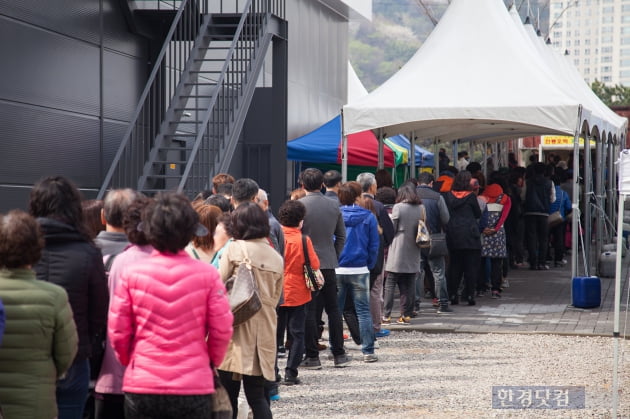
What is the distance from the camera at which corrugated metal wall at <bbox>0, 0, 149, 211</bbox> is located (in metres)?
10.3

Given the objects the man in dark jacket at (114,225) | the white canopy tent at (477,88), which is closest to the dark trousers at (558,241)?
the white canopy tent at (477,88)

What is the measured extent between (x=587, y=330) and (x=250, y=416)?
5.60 m

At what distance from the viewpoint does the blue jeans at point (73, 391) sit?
4.51 metres

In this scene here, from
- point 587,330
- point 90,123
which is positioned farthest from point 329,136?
point 587,330

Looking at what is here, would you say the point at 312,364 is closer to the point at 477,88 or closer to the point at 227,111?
the point at 227,111

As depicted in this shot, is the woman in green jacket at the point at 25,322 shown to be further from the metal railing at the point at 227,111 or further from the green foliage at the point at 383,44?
the green foliage at the point at 383,44

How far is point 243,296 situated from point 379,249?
4.91 m

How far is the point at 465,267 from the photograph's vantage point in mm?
12664

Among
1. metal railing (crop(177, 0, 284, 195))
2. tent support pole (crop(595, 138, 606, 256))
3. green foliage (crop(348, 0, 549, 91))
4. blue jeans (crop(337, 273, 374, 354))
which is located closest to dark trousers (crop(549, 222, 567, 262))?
tent support pole (crop(595, 138, 606, 256))

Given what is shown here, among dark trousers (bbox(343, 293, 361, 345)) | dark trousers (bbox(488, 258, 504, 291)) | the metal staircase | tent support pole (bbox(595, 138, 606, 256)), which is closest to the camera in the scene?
dark trousers (bbox(343, 293, 361, 345))

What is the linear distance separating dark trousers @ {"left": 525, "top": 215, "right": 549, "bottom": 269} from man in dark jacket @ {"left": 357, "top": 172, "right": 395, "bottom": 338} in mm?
7278

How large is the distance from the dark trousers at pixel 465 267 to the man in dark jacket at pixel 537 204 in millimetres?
4501

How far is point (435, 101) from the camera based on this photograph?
13.5 meters

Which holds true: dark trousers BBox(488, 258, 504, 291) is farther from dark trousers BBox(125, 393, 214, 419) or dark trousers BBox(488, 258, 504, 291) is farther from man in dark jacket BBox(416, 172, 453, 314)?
dark trousers BBox(125, 393, 214, 419)
